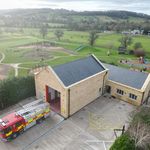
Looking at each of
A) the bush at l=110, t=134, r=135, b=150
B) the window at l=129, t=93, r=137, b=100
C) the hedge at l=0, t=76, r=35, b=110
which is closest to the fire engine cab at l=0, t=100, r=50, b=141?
the hedge at l=0, t=76, r=35, b=110

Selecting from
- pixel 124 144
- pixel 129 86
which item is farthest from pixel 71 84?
pixel 129 86

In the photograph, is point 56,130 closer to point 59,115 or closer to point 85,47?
point 59,115

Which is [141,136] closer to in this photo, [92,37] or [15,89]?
[15,89]

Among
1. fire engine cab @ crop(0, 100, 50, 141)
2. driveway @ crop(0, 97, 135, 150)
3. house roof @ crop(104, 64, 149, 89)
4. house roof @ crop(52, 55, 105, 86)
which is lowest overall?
driveway @ crop(0, 97, 135, 150)

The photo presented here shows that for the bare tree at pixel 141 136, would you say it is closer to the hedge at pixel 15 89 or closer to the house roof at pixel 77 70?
the house roof at pixel 77 70

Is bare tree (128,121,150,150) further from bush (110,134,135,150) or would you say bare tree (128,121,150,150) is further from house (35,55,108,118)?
house (35,55,108,118)

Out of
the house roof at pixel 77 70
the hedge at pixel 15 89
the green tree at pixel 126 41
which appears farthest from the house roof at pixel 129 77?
the green tree at pixel 126 41
